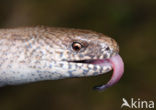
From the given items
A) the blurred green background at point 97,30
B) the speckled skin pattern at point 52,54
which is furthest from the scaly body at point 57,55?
the blurred green background at point 97,30

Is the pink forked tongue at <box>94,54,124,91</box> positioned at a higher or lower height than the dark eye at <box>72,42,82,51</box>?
lower

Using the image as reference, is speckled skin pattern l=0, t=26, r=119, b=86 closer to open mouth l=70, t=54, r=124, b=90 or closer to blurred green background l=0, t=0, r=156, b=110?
open mouth l=70, t=54, r=124, b=90

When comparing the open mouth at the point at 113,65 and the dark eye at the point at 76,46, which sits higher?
the dark eye at the point at 76,46

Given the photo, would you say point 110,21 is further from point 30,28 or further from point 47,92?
point 30,28

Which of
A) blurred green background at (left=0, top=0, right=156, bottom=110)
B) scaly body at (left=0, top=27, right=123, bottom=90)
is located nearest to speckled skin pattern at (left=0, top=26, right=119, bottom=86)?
scaly body at (left=0, top=27, right=123, bottom=90)

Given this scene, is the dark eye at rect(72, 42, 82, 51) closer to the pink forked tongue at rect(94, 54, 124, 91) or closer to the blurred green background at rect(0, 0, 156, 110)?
the pink forked tongue at rect(94, 54, 124, 91)

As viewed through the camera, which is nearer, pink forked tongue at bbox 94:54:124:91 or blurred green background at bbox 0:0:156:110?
pink forked tongue at bbox 94:54:124:91

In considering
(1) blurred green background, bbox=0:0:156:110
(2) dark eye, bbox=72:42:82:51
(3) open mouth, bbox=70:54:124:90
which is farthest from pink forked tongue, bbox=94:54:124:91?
(1) blurred green background, bbox=0:0:156:110

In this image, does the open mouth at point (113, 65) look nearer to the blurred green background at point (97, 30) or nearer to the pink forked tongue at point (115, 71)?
the pink forked tongue at point (115, 71)
